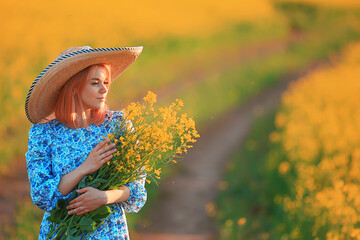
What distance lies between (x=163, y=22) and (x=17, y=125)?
10163 mm

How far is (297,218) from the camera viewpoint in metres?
4.50

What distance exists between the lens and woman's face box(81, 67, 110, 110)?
230 centimetres

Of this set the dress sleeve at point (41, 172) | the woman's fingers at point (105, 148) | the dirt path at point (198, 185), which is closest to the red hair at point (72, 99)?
the dress sleeve at point (41, 172)

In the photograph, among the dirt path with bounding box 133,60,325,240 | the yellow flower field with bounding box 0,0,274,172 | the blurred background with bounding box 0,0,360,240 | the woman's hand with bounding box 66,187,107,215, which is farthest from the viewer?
the yellow flower field with bounding box 0,0,274,172

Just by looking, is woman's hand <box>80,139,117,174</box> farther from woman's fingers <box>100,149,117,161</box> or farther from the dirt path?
the dirt path

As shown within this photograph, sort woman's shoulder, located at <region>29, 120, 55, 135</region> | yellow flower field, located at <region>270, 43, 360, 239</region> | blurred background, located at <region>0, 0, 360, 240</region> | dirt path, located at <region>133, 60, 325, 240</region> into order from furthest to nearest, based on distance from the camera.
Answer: dirt path, located at <region>133, 60, 325, 240</region> < blurred background, located at <region>0, 0, 360, 240</region> < yellow flower field, located at <region>270, 43, 360, 239</region> < woman's shoulder, located at <region>29, 120, 55, 135</region>

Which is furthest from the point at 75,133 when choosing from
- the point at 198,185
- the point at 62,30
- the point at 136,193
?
the point at 62,30

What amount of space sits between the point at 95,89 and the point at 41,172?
16.9 inches

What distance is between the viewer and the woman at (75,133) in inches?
87.6

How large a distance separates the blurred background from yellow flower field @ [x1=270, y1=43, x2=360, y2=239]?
0.05ft

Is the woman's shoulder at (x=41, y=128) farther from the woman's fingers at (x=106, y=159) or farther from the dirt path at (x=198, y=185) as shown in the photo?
the dirt path at (x=198, y=185)

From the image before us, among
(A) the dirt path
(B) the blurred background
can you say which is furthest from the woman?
(A) the dirt path

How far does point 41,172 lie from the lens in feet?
7.36

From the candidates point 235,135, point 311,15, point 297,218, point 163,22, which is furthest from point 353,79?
point 311,15
